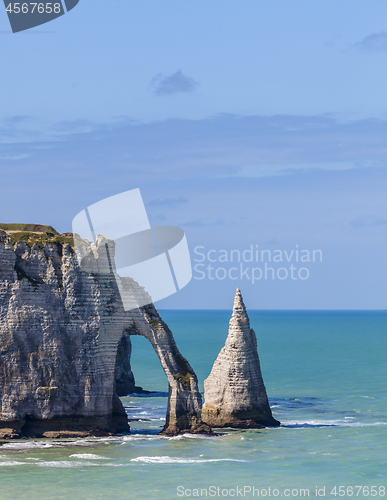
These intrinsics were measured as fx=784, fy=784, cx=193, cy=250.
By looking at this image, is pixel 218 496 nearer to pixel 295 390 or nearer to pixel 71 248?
pixel 71 248

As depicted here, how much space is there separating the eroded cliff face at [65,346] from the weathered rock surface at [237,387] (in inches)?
113

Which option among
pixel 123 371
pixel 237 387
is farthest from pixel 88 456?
pixel 123 371

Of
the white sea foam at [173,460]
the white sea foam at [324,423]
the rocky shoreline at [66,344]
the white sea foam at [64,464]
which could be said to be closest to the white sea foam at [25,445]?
the rocky shoreline at [66,344]

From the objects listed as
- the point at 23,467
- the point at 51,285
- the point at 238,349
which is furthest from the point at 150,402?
the point at 23,467

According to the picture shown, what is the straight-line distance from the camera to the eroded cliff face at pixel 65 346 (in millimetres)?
47906

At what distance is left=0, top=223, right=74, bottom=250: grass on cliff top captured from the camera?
50250 mm

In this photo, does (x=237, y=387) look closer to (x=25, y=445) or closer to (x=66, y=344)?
(x=66, y=344)

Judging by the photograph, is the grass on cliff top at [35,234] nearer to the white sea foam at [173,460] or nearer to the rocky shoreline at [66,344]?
the rocky shoreline at [66,344]

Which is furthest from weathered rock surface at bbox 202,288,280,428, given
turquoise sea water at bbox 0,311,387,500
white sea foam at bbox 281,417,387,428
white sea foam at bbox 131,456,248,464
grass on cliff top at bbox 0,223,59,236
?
grass on cliff top at bbox 0,223,59,236

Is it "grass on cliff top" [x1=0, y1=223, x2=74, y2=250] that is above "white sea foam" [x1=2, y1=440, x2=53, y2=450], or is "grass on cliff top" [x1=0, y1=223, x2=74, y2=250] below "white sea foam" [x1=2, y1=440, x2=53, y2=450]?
above

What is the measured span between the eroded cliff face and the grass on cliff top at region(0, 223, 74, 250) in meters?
0.83

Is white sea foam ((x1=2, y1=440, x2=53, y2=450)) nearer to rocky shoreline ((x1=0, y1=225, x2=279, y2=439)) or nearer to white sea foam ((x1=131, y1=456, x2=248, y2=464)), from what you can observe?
rocky shoreline ((x1=0, y1=225, x2=279, y2=439))

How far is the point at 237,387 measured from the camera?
52.1 metres

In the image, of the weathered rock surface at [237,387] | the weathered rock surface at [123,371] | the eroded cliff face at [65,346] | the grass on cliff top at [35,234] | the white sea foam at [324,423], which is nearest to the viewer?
the eroded cliff face at [65,346]
